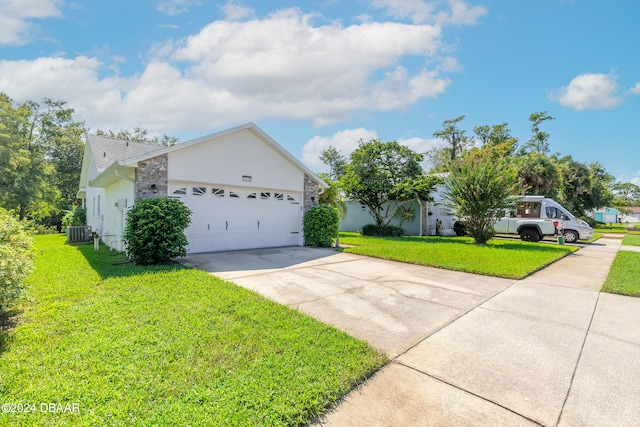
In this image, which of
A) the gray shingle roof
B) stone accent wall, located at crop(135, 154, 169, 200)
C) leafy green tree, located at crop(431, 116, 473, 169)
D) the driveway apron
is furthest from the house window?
leafy green tree, located at crop(431, 116, 473, 169)

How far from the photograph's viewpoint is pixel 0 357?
296 centimetres

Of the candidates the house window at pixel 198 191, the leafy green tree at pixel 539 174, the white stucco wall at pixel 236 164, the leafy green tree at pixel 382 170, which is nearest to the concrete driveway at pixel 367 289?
the house window at pixel 198 191

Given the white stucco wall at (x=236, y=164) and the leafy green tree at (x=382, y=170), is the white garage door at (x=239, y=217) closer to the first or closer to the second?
the white stucco wall at (x=236, y=164)

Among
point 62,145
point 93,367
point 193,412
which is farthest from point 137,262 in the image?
point 62,145

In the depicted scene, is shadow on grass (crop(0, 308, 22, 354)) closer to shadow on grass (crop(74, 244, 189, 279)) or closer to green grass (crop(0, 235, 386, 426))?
green grass (crop(0, 235, 386, 426))

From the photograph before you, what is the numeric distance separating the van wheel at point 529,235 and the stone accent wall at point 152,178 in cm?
1714

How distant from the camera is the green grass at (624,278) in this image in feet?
18.8

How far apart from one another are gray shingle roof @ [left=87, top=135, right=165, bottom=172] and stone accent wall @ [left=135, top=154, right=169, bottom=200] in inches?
133

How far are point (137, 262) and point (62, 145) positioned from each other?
29259 mm

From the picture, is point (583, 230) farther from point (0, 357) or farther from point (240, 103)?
point (0, 357)

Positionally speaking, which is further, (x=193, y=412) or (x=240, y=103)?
(x=240, y=103)

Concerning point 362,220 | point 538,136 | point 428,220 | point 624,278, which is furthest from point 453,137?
point 624,278

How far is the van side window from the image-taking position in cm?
1507

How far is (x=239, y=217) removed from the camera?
10.7 meters
